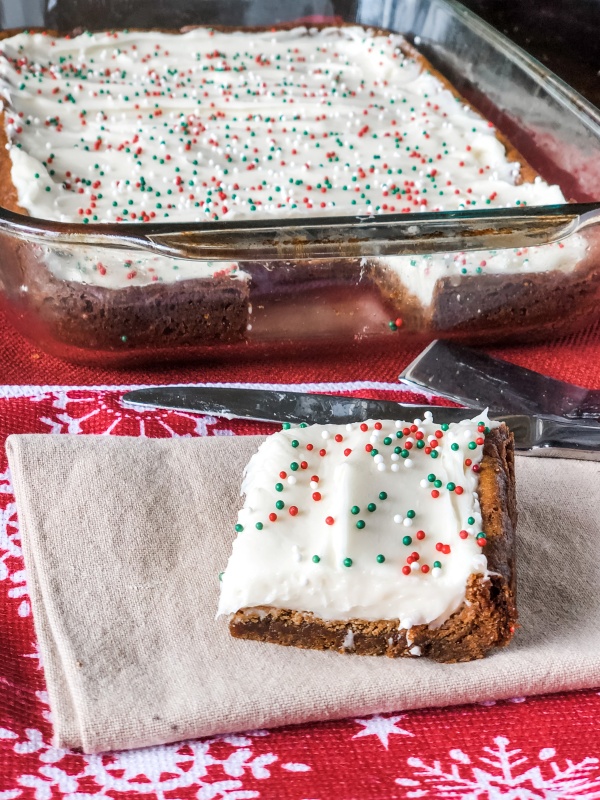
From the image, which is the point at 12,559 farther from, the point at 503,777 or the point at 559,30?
the point at 559,30

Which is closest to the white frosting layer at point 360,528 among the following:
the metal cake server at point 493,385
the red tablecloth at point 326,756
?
the red tablecloth at point 326,756

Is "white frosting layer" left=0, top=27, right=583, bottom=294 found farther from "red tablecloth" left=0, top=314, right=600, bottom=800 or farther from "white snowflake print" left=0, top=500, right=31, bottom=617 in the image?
"red tablecloth" left=0, top=314, right=600, bottom=800

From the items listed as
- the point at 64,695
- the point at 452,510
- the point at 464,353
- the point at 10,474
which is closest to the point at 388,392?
the point at 464,353

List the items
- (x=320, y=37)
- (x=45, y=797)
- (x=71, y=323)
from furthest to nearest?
(x=320, y=37) → (x=71, y=323) → (x=45, y=797)

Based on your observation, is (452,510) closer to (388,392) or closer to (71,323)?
(388,392)

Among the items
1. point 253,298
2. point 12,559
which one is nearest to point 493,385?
point 253,298

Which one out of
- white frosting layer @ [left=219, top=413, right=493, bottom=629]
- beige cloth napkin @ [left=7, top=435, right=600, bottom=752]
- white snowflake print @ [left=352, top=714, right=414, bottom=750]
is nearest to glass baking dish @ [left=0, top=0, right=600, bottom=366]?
beige cloth napkin @ [left=7, top=435, right=600, bottom=752]
